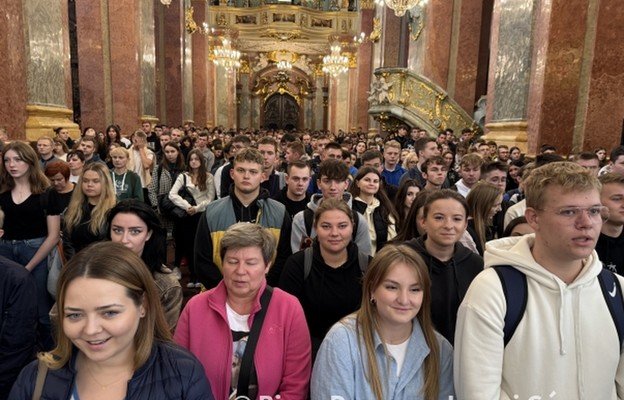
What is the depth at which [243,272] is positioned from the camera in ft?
7.80

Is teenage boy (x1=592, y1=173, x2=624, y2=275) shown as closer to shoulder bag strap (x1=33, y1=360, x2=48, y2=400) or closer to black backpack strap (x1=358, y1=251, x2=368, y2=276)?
black backpack strap (x1=358, y1=251, x2=368, y2=276)

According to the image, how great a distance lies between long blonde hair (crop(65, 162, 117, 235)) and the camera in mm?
3816

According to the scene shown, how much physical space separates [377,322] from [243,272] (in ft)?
2.35

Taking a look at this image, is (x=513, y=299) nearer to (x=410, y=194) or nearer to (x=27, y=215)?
(x=410, y=194)

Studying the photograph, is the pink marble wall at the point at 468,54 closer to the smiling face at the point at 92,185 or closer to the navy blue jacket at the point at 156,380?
the smiling face at the point at 92,185

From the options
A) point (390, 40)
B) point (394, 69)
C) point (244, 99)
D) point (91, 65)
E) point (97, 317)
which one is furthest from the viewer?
point (244, 99)

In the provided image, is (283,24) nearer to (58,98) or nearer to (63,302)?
(58,98)

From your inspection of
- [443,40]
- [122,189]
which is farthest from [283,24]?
[122,189]

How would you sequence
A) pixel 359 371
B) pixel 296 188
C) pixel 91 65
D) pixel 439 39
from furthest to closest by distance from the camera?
pixel 439 39
pixel 91 65
pixel 296 188
pixel 359 371

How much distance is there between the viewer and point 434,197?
3.13m

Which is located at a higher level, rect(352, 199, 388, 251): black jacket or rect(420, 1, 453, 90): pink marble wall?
rect(420, 1, 453, 90): pink marble wall

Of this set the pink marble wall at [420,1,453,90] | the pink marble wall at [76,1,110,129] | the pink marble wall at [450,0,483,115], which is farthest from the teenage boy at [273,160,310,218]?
the pink marble wall at [420,1,453,90]

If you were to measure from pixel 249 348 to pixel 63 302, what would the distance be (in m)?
0.93

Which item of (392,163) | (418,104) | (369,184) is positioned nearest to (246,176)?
(369,184)
